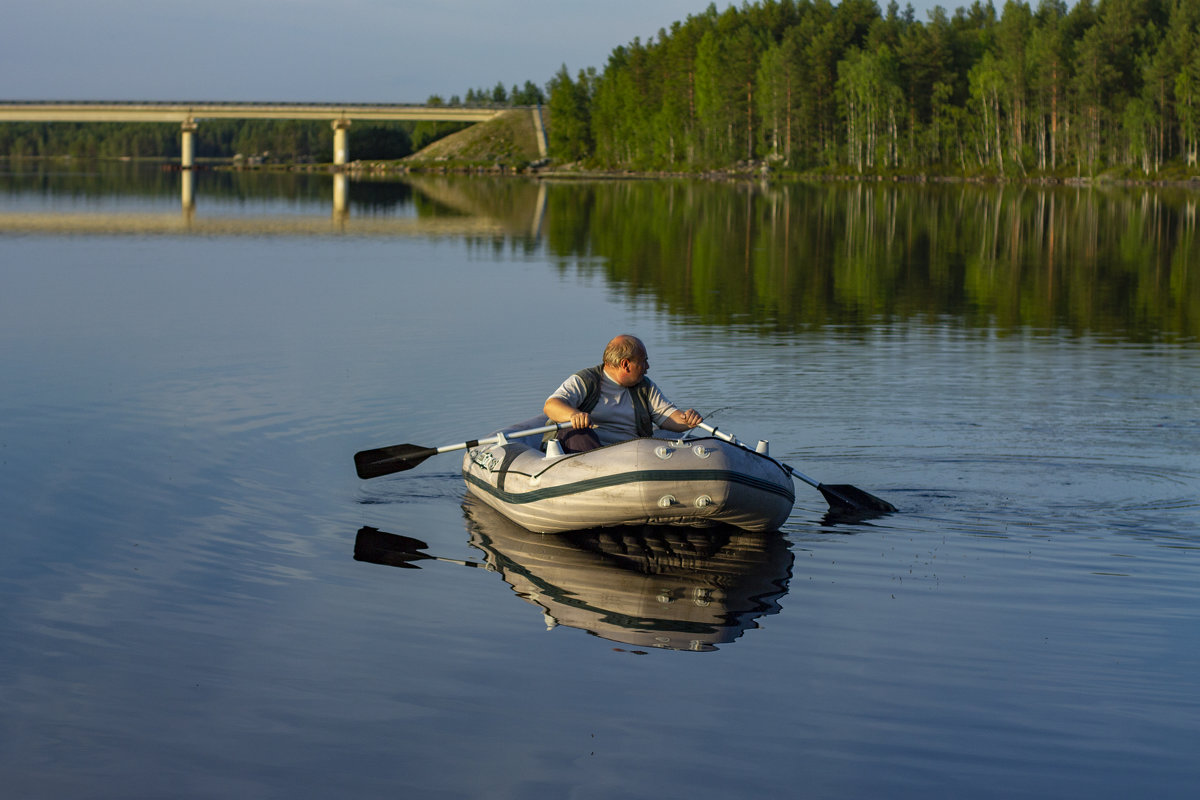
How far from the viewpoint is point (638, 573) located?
10.0 metres

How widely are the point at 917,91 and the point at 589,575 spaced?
11683cm

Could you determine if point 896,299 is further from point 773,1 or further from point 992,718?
point 773,1

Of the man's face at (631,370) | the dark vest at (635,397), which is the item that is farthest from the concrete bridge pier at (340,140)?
the man's face at (631,370)

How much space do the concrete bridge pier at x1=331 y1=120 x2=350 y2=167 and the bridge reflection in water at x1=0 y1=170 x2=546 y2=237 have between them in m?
111

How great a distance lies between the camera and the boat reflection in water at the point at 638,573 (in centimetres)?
871

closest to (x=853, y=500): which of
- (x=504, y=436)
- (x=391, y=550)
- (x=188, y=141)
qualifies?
(x=504, y=436)

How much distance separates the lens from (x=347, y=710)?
23.3ft

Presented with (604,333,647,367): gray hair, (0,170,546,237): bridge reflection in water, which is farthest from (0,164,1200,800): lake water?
(0,170,546,237): bridge reflection in water

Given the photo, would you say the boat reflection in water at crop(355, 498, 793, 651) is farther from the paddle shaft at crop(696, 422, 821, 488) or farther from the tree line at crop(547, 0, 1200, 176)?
the tree line at crop(547, 0, 1200, 176)

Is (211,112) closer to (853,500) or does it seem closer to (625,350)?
(625,350)

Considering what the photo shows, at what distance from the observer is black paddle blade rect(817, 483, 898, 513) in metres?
11.3

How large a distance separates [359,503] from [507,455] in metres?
1.45

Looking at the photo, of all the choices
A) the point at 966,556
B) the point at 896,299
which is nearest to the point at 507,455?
the point at 966,556

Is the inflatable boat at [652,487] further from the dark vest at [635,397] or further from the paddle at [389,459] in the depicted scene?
the paddle at [389,459]
